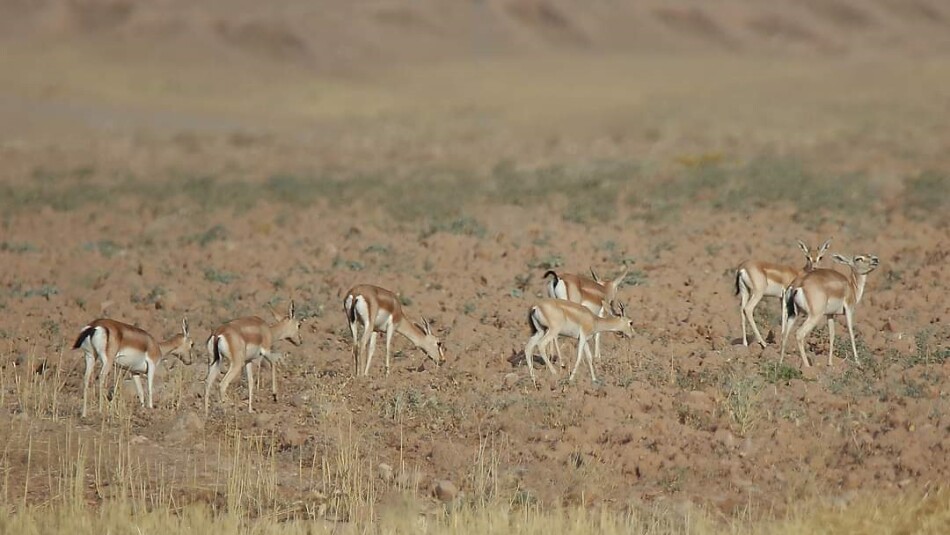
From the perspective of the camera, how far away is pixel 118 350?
1162cm

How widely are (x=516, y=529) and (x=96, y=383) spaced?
5944mm

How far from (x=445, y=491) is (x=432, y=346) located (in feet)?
14.3

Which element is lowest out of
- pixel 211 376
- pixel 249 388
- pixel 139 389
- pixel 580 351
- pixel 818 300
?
pixel 139 389

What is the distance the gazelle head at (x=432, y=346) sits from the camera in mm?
13227

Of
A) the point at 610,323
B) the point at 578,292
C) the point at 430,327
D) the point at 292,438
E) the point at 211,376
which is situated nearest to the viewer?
the point at 292,438

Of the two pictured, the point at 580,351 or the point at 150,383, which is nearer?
the point at 150,383

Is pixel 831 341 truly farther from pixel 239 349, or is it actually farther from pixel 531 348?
pixel 239 349

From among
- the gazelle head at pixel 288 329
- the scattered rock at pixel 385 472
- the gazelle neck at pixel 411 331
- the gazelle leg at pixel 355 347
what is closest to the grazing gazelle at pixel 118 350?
the gazelle head at pixel 288 329

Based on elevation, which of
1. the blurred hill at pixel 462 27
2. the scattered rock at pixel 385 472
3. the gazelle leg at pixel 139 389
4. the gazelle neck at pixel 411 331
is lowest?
the gazelle leg at pixel 139 389

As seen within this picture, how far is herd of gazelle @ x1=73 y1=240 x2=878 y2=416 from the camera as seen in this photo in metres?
11.7

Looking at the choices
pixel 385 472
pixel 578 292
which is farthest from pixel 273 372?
pixel 578 292

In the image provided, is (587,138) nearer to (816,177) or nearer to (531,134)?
(531,134)

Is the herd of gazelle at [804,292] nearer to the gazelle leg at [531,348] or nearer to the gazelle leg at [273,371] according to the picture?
the gazelle leg at [531,348]

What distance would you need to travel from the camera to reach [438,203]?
79.9 ft
